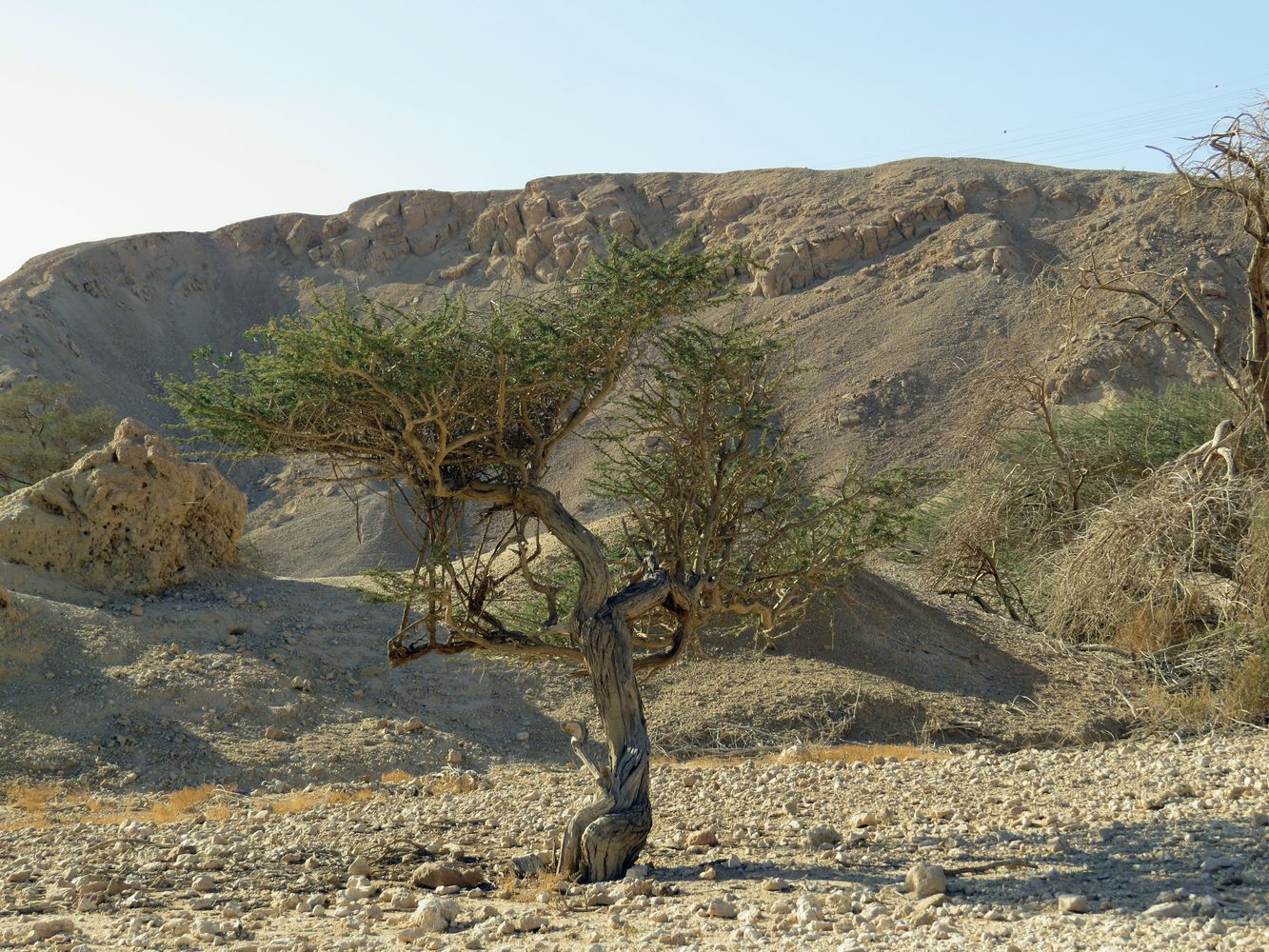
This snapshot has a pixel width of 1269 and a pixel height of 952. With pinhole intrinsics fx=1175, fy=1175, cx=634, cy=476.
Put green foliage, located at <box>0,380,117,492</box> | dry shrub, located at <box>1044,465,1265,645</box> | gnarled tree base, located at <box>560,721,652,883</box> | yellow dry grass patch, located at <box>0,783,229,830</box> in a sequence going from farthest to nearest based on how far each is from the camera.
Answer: green foliage, located at <box>0,380,117,492</box>
dry shrub, located at <box>1044,465,1265,645</box>
yellow dry grass patch, located at <box>0,783,229,830</box>
gnarled tree base, located at <box>560,721,652,883</box>

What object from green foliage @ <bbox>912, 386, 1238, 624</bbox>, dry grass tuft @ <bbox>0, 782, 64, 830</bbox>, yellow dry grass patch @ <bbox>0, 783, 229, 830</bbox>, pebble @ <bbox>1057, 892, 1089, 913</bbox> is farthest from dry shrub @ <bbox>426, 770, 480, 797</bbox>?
green foliage @ <bbox>912, 386, 1238, 624</bbox>

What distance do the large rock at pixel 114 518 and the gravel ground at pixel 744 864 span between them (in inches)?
193

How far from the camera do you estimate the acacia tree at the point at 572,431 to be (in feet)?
20.6

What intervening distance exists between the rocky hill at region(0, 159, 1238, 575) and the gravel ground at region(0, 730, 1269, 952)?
2198cm

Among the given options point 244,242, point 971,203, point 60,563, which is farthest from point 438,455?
point 244,242

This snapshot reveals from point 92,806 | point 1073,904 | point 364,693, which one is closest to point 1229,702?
point 1073,904

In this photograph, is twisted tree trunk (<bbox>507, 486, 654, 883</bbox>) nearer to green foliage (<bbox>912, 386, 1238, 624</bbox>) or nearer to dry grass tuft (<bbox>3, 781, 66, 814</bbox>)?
dry grass tuft (<bbox>3, 781, 66, 814</bbox>)

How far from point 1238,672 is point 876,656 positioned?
402 centimetres

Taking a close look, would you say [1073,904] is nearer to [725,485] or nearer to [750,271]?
[725,485]

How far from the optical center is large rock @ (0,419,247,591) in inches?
543

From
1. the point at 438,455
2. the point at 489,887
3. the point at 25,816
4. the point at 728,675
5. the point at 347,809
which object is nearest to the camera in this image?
the point at 489,887

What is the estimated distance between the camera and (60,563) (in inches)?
545

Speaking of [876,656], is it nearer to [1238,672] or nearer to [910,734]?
[910,734]

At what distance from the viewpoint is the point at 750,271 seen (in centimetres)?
4044
